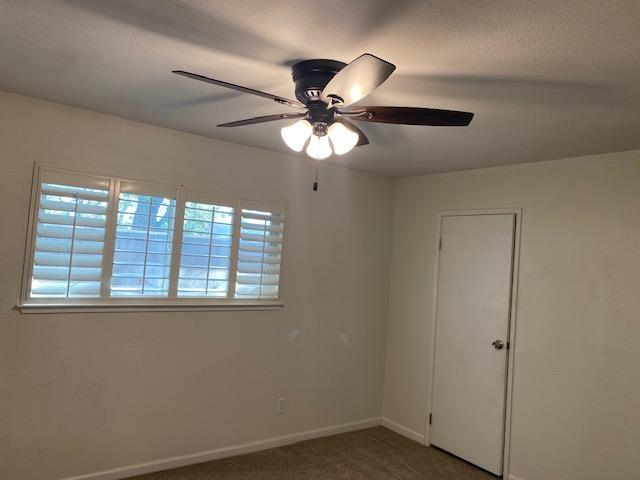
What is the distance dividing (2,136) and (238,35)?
175 centimetres

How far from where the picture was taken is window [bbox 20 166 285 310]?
2555mm

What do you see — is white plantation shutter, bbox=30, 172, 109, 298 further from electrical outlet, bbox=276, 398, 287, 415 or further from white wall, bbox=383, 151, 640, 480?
white wall, bbox=383, 151, 640, 480

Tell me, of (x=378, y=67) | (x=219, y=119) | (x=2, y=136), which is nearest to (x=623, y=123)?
(x=378, y=67)

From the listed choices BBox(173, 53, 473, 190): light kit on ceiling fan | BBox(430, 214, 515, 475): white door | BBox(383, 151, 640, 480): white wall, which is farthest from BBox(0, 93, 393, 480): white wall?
BBox(173, 53, 473, 190): light kit on ceiling fan

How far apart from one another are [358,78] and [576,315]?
2.41 meters

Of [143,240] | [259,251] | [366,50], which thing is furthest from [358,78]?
[259,251]

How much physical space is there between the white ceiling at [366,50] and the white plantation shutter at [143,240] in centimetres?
55

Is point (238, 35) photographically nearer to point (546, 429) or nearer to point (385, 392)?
point (546, 429)

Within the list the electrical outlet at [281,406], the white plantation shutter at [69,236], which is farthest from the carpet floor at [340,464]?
the white plantation shutter at [69,236]

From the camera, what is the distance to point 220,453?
10.4 ft

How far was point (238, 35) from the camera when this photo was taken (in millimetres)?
1563

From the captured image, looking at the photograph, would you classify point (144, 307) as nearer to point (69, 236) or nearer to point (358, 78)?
point (69, 236)

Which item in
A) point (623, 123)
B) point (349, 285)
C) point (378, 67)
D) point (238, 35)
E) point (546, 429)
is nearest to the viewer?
point (378, 67)

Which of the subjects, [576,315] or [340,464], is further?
[340,464]
